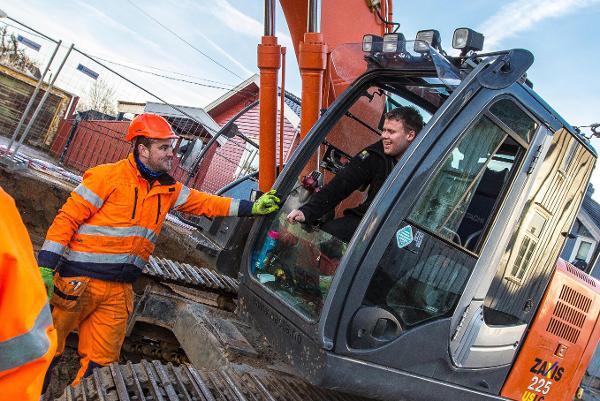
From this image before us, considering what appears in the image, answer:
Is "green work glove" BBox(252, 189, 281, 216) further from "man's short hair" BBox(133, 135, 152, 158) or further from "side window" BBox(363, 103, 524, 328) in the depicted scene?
"side window" BBox(363, 103, 524, 328)

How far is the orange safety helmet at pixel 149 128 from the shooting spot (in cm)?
361

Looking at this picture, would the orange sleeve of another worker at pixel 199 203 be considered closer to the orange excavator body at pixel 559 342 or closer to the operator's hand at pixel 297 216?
the operator's hand at pixel 297 216

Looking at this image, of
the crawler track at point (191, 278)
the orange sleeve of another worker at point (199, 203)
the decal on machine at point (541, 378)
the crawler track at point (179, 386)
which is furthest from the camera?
the crawler track at point (191, 278)

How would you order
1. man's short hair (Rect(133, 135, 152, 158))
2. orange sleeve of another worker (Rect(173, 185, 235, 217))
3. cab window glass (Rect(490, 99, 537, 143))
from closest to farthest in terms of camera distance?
cab window glass (Rect(490, 99, 537, 143)) < man's short hair (Rect(133, 135, 152, 158)) < orange sleeve of another worker (Rect(173, 185, 235, 217))

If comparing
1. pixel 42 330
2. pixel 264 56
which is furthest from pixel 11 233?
pixel 264 56

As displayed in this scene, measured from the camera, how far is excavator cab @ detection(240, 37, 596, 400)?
8.70 feet

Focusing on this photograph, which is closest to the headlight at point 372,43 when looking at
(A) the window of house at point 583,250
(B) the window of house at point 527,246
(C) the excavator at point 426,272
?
(C) the excavator at point 426,272

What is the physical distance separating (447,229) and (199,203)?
1.88m

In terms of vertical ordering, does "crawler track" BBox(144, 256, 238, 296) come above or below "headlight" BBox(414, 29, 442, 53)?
below

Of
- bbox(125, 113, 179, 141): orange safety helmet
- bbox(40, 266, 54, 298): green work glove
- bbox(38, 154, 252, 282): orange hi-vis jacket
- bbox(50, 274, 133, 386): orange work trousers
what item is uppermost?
bbox(125, 113, 179, 141): orange safety helmet

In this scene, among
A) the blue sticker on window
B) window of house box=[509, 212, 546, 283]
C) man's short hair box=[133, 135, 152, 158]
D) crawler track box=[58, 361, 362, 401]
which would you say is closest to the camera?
crawler track box=[58, 361, 362, 401]

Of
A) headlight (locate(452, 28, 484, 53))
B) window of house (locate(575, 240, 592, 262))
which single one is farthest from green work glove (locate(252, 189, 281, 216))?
window of house (locate(575, 240, 592, 262))

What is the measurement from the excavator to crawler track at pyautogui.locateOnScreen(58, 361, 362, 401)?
11 millimetres

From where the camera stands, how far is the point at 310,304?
319cm
